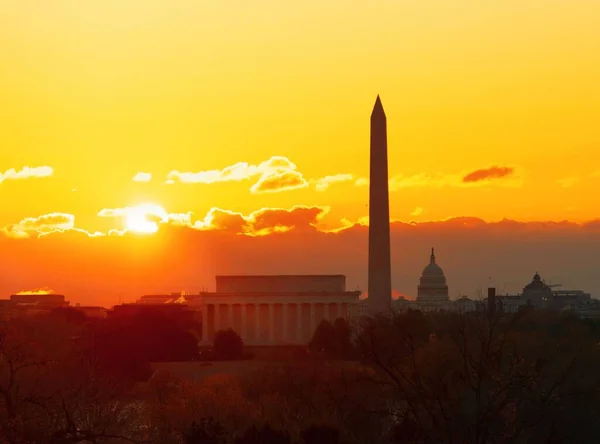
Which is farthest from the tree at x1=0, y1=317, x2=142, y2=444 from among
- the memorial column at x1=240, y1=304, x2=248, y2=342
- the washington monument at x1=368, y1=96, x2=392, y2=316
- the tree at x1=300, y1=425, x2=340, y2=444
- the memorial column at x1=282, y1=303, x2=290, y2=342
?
the memorial column at x1=282, y1=303, x2=290, y2=342

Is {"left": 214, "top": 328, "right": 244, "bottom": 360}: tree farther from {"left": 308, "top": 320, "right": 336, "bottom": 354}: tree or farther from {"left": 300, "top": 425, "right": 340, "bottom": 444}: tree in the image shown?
{"left": 300, "top": 425, "right": 340, "bottom": 444}: tree

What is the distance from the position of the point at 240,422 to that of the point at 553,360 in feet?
47.6

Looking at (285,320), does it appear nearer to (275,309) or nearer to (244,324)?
(275,309)

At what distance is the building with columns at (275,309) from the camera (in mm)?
134625

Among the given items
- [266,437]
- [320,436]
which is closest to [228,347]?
[320,436]

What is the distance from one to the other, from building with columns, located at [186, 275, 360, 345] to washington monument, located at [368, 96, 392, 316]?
37.6 metres

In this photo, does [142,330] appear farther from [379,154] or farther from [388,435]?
[388,435]

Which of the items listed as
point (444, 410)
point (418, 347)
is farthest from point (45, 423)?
point (418, 347)

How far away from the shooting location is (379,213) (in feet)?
306

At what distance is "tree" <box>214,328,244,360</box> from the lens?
109 meters

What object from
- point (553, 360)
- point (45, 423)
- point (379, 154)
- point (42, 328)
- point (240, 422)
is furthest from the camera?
point (42, 328)

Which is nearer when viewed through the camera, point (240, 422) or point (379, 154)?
point (240, 422)

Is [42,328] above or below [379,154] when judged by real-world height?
below

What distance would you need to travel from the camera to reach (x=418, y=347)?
63.8 m
